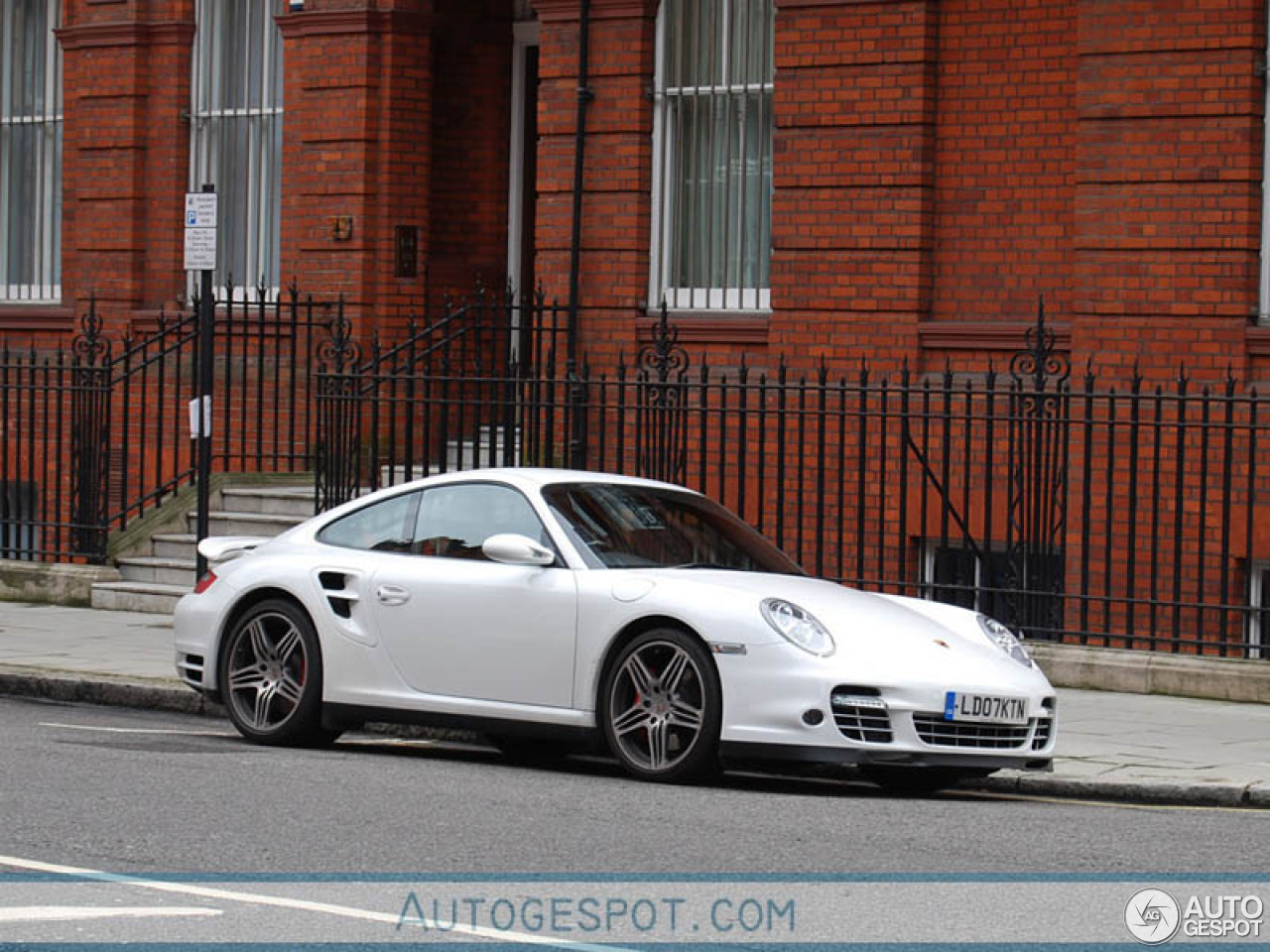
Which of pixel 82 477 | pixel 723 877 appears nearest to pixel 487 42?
pixel 82 477

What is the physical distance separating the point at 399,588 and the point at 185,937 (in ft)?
14.0

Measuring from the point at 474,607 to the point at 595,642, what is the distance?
660mm

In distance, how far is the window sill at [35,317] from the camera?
21.2 metres

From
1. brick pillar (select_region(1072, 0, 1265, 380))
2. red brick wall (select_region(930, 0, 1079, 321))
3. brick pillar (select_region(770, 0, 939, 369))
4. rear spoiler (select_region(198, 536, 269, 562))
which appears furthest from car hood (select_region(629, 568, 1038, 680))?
brick pillar (select_region(770, 0, 939, 369))

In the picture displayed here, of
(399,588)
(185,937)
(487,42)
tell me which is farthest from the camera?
(487,42)

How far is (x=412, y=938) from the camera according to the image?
21.9ft

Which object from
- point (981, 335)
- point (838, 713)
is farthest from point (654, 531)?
point (981, 335)

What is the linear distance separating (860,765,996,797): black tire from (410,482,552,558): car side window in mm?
1763

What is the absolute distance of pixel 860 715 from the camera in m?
9.68

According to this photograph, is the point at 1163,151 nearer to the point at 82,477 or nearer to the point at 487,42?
the point at 487,42

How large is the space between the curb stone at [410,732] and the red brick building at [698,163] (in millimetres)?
5178

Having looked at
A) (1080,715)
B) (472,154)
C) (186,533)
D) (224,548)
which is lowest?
(1080,715)

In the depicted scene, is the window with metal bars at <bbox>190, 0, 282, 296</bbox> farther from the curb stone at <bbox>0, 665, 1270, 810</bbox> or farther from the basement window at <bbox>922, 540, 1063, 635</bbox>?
the curb stone at <bbox>0, 665, 1270, 810</bbox>
